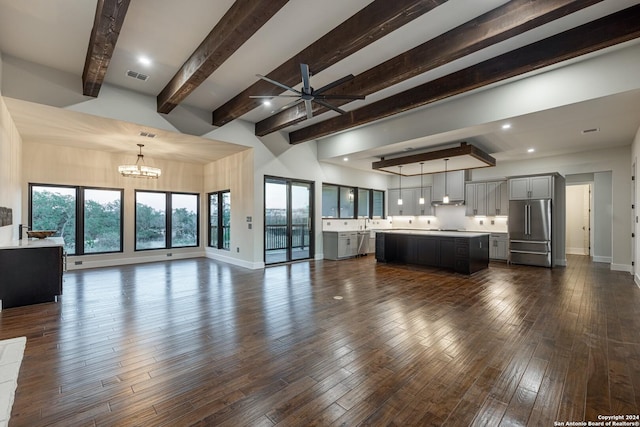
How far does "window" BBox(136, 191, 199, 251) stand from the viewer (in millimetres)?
8180

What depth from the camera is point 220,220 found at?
8797 millimetres

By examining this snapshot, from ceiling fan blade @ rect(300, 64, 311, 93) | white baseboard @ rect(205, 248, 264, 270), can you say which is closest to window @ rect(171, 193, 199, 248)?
white baseboard @ rect(205, 248, 264, 270)

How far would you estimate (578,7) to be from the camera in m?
2.70

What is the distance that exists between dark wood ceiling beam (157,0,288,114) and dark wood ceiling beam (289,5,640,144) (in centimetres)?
295

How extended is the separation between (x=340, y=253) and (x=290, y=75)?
214 inches

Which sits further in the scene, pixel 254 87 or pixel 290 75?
pixel 254 87

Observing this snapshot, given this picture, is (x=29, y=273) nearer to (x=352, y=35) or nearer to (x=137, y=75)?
(x=137, y=75)

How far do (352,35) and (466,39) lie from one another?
4.37ft

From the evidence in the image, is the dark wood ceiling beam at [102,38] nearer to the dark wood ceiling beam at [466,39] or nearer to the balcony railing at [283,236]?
the dark wood ceiling beam at [466,39]

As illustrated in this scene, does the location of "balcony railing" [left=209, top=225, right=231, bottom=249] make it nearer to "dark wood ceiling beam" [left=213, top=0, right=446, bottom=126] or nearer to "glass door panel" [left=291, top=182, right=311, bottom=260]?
"glass door panel" [left=291, top=182, right=311, bottom=260]

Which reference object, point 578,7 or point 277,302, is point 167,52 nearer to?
point 277,302

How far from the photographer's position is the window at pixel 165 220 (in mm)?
8180

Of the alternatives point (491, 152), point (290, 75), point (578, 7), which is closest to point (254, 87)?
point (290, 75)

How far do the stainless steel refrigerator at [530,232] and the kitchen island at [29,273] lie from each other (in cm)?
977
